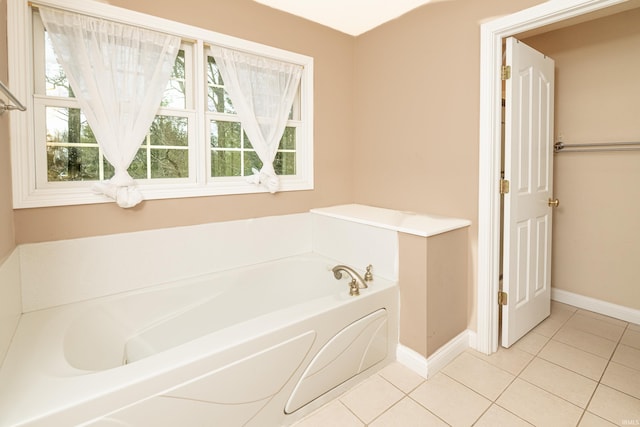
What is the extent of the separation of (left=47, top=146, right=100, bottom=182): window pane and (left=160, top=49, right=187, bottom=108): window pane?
546 millimetres

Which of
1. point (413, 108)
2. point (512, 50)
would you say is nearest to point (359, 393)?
point (413, 108)

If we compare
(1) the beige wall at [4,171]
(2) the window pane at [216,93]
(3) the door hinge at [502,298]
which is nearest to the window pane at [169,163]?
(2) the window pane at [216,93]

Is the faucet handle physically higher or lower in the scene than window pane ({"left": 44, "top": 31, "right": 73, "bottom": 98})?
lower

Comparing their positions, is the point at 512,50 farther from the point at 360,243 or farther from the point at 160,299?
the point at 160,299

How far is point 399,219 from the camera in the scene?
→ 223 centimetres

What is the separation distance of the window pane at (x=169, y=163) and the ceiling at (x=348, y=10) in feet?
4.20

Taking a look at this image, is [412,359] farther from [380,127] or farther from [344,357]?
[380,127]

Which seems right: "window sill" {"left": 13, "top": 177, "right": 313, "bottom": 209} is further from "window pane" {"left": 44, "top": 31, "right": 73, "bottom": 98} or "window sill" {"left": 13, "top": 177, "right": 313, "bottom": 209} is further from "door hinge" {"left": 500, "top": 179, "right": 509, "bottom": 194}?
"door hinge" {"left": 500, "top": 179, "right": 509, "bottom": 194}

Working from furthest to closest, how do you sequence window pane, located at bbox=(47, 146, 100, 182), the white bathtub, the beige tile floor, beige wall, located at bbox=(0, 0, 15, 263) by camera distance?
window pane, located at bbox=(47, 146, 100, 182) < the beige tile floor < beige wall, located at bbox=(0, 0, 15, 263) < the white bathtub

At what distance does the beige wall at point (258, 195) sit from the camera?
5.78 ft

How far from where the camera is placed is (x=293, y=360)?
1.48m

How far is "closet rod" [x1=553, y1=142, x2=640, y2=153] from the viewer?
A: 7.76 feet

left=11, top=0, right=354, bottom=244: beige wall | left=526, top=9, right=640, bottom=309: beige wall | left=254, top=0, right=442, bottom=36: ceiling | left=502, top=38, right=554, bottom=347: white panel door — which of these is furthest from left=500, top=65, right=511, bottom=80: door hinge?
left=11, top=0, right=354, bottom=244: beige wall

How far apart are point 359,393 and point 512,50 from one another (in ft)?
7.36
